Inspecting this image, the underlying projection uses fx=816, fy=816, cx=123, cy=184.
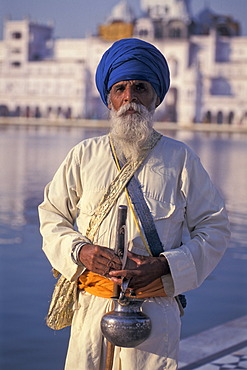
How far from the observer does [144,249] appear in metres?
1.49

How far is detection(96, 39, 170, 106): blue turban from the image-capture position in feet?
4.98

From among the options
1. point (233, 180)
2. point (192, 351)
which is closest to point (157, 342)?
point (192, 351)

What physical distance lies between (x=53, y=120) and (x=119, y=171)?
150ft

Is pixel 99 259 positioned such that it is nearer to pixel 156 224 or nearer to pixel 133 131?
pixel 156 224

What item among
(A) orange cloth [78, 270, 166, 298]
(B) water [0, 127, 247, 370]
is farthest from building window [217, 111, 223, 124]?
(A) orange cloth [78, 270, 166, 298]

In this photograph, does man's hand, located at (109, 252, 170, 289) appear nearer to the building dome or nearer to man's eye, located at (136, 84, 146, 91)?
man's eye, located at (136, 84, 146, 91)

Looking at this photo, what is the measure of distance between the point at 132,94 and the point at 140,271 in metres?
0.34

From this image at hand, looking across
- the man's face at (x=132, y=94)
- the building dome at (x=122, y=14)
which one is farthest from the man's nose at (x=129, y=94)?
the building dome at (x=122, y=14)

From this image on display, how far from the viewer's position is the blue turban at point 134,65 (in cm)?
152

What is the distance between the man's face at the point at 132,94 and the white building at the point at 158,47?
43304 millimetres

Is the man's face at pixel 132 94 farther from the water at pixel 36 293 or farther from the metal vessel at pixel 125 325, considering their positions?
the water at pixel 36 293

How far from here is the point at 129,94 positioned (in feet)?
5.01

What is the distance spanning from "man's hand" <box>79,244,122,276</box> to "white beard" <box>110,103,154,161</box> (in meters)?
0.20

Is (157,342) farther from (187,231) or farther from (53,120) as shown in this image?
(53,120)
